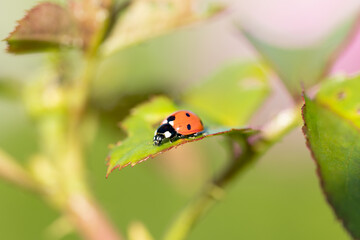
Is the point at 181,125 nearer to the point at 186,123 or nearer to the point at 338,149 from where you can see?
the point at 186,123

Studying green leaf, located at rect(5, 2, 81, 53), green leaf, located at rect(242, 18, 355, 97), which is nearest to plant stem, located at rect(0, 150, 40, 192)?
green leaf, located at rect(5, 2, 81, 53)

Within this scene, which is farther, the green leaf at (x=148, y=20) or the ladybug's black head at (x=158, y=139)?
the green leaf at (x=148, y=20)

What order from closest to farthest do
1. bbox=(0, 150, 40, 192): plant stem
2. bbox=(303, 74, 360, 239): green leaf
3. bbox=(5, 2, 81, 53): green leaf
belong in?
1. bbox=(303, 74, 360, 239): green leaf
2. bbox=(5, 2, 81, 53): green leaf
3. bbox=(0, 150, 40, 192): plant stem

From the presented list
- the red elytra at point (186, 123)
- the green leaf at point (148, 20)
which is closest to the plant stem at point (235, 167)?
the red elytra at point (186, 123)

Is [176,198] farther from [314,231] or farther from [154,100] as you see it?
[154,100]

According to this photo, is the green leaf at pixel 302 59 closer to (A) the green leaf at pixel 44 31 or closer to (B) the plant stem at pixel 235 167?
(B) the plant stem at pixel 235 167

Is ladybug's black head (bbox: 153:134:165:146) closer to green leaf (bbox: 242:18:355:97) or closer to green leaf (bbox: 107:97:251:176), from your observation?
green leaf (bbox: 107:97:251:176)

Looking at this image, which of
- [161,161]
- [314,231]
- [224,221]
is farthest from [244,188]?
[161,161]
